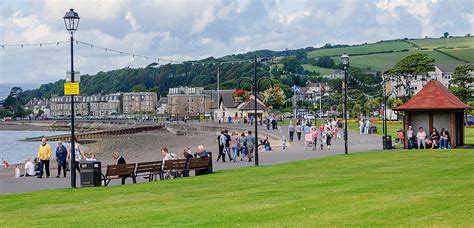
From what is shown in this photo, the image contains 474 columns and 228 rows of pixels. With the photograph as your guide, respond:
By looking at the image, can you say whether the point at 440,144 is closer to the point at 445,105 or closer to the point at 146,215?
the point at 445,105

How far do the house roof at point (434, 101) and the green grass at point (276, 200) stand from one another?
14450 millimetres

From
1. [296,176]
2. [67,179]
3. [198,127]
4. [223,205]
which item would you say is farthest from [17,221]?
[198,127]

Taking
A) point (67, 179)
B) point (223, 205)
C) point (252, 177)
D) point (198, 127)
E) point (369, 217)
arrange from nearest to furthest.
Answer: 1. point (369, 217)
2. point (223, 205)
3. point (252, 177)
4. point (67, 179)
5. point (198, 127)

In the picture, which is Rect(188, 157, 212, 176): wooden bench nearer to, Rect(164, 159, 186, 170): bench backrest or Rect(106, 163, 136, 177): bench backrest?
Rect(164, 159, 186, 170): bench backrest

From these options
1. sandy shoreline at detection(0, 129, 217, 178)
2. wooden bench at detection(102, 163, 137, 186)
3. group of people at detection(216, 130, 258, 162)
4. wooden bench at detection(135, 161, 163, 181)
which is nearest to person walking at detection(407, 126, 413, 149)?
group of people at detection(216, 130, 258, 162)

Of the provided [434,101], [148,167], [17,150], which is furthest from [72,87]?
[17,150]

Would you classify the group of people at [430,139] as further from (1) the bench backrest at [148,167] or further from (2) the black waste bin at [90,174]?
(2) the black waste bin at [90,174]

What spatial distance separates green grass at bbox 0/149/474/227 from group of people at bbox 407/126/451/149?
44.9 ft

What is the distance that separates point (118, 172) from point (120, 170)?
0.36ft

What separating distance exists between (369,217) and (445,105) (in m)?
30.7

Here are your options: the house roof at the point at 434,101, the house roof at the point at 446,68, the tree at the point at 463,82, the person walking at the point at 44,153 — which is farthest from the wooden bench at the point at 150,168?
the house roof at the point at 446,68

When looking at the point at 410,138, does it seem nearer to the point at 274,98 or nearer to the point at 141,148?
the point at 141,148

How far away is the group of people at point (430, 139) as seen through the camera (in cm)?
4453

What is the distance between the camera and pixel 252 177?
1121 inches
